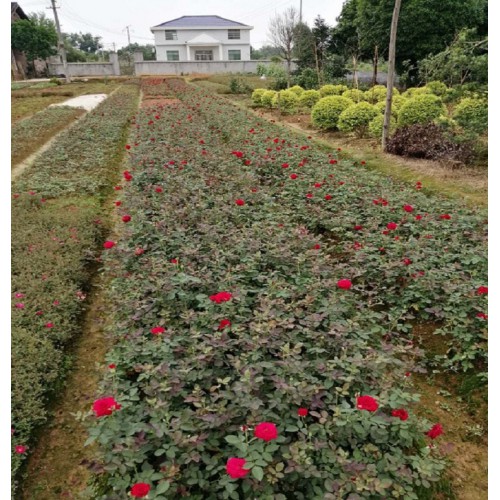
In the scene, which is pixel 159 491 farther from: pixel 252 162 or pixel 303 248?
pixel 252 162

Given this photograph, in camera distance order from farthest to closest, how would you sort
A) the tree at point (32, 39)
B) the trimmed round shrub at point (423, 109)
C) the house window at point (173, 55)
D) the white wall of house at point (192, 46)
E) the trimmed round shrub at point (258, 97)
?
the house window at point (173, 55)
the white wall of house at point (192, 46)
the tree at point (32, 39)
the trimmed round shrub at point (258, 97)
the trimmed round shrub at point (423, 109)

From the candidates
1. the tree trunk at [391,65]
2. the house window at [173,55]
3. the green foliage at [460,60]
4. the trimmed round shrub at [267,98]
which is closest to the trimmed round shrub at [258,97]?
the trimmed round shrub at [267,98]

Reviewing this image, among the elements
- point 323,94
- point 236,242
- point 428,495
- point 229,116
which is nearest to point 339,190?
point 236,242

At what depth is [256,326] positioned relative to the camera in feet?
6.98

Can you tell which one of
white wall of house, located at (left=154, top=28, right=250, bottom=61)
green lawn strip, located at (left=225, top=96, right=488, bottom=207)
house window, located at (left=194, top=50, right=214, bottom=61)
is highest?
white wall of house, located at (left=154, top=28, right=250, bottom=61)

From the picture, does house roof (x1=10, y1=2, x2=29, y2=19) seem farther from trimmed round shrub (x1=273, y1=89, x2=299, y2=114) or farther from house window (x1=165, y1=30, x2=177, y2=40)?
trimmed round shrub (x1=273, y1=89, x2=299, y2=114)

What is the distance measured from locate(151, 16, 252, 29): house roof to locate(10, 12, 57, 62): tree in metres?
12.0

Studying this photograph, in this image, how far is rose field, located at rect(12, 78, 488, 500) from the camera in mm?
1643

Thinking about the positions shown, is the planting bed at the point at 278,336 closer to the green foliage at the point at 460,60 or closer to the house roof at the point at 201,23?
the green foliage at the point at 460,60

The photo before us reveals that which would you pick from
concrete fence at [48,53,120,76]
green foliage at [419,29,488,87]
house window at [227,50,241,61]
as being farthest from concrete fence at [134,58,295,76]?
green foliage at [419,29,488,87]

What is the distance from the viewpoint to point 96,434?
1.65 metres

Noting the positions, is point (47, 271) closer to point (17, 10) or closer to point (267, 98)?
point (267, 98)

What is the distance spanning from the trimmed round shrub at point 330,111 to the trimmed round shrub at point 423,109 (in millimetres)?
1880

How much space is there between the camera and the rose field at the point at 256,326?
5.39 feet
